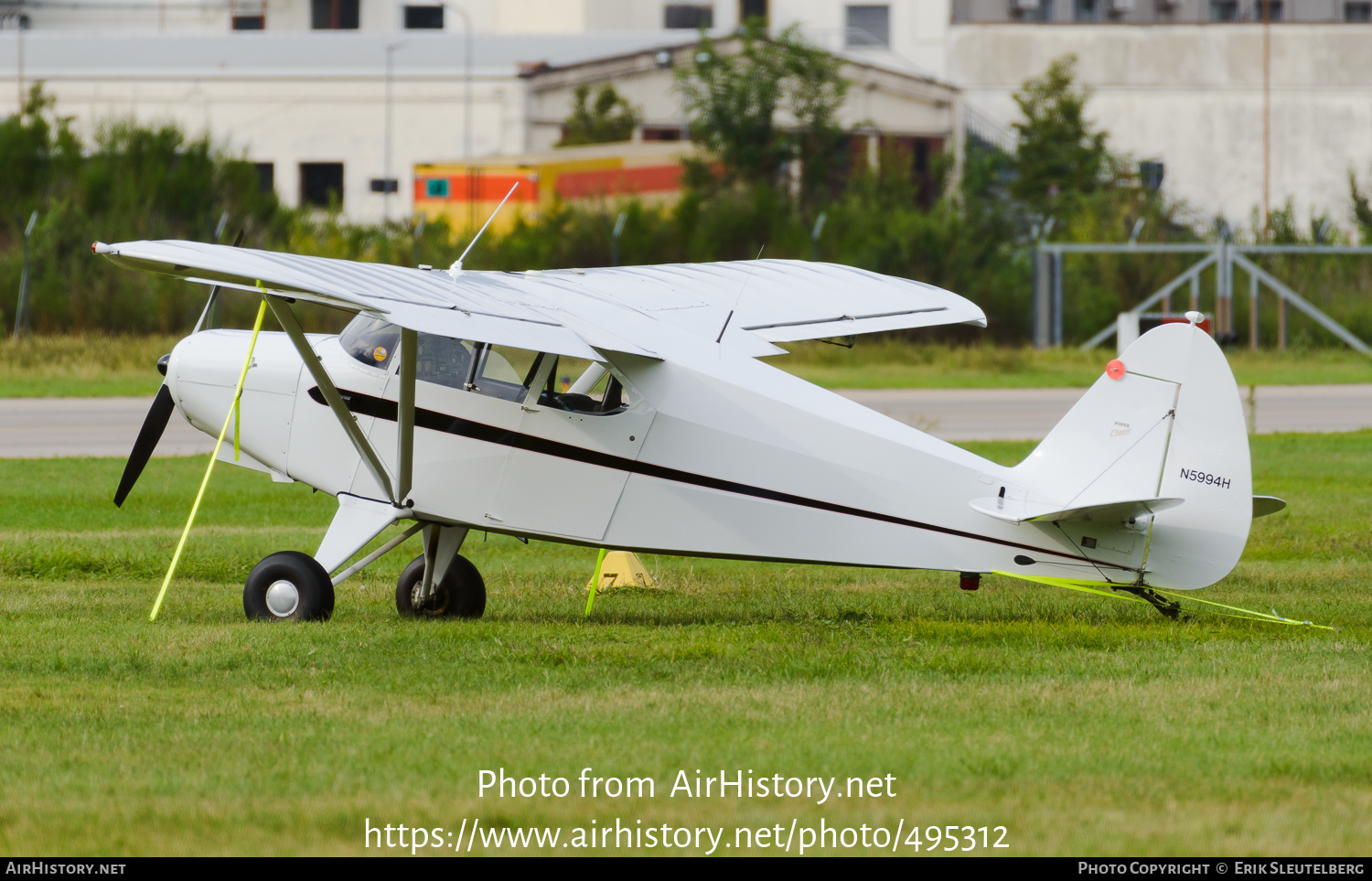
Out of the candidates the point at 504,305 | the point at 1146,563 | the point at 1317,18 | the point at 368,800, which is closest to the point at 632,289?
the point at 504,305

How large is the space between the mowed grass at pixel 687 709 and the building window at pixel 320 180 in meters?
40.4

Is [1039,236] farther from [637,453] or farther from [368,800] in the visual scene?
[368,800]

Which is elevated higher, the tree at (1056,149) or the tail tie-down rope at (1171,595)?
the tree at (1056,149)

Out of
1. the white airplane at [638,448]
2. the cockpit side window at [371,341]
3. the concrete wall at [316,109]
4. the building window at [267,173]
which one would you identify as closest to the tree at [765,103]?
the concrete wall at [316,109]

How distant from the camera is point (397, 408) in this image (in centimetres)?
993

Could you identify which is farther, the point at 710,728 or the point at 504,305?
the point at 504,305

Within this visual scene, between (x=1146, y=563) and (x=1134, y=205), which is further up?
(x=1134, y=205)

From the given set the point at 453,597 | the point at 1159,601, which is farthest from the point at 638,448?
the point at 1159,601

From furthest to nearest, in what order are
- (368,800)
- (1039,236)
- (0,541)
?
(1039,236)
(0,541)
(368,800)

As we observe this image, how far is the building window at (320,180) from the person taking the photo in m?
51.2

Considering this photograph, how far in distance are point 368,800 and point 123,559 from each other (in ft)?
23.6

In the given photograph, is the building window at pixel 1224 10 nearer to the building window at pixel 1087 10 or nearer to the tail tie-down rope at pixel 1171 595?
the building window at pixel 1087 10

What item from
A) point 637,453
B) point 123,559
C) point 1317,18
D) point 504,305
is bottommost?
point 123,559

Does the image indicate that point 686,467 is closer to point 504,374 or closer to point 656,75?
point 504,374
